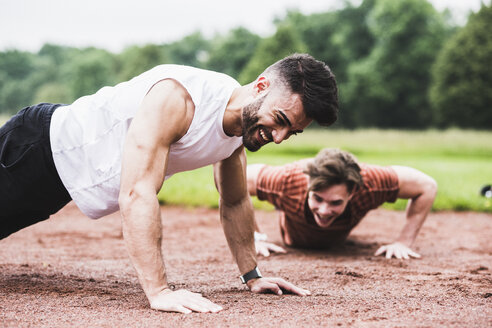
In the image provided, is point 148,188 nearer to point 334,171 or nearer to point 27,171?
point 27,171

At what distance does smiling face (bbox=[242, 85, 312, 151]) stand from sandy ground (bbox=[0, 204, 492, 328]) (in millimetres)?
869

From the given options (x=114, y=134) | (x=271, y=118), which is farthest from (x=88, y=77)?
(x=271, y=118)

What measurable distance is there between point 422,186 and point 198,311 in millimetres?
2907

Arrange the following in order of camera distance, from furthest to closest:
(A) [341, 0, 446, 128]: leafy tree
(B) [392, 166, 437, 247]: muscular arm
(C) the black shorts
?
(A) [341, 0, 446, 128]: leafy tree
(B) [392, 166, 437, 247]: muscular arm
(C) the black shorts

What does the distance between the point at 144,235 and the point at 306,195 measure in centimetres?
232

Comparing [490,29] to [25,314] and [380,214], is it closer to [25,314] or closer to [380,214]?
[380,214]

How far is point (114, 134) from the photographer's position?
9.29ft

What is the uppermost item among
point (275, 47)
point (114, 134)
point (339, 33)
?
point (339, 33)

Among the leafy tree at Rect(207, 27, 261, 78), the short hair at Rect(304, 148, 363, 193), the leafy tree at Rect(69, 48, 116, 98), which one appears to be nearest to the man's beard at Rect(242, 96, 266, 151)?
the short hair at Rect(304, 148, 363, 193)

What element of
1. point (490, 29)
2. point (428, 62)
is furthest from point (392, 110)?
point (490, 29)

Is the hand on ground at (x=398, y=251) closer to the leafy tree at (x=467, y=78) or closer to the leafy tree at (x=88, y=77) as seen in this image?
the leafy tree at (x=467, y=78)

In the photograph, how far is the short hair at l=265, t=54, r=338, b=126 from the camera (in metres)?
2.72

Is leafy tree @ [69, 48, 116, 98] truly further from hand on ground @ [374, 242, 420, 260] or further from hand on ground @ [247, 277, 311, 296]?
hand on ground @ [247, 277, 311, 296]

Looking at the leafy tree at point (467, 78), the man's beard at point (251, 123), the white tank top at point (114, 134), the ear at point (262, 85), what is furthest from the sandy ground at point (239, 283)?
the leafy tree at point (467, 78)
